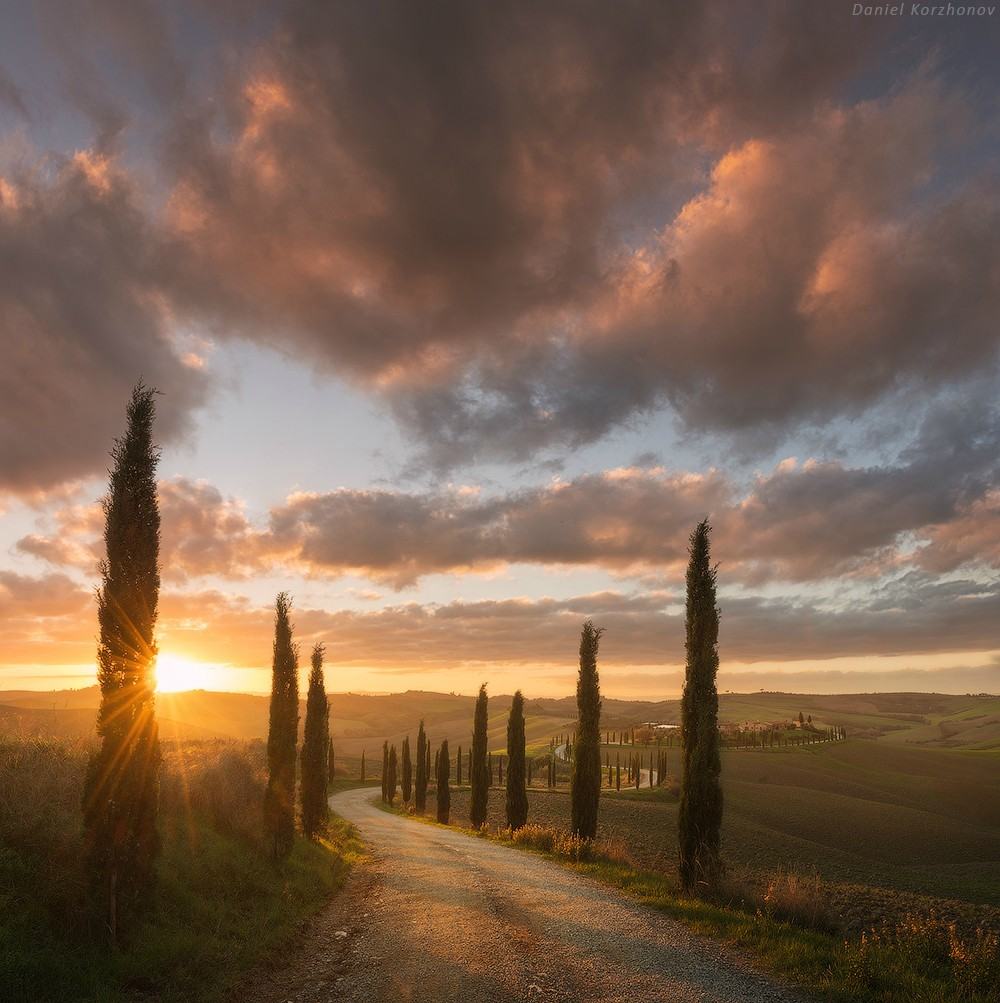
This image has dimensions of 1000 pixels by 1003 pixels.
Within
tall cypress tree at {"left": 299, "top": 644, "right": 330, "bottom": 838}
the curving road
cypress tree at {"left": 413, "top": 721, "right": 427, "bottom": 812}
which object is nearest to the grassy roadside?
the curving road

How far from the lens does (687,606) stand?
1880cm

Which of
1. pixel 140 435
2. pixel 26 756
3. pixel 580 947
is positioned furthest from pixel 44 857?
pixel 580 947

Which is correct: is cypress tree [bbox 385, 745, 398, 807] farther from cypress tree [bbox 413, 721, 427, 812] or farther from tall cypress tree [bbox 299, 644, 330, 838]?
tall cypress tree [bbox 299, 644, 330, 838]

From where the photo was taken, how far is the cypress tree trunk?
25703 millimetres

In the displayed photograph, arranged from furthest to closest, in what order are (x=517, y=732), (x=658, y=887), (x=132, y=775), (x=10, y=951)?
1. (x=517, y=732)
2. (x=658, y=887)
3. (x=132, y=775)
4. (x=10, y=951)

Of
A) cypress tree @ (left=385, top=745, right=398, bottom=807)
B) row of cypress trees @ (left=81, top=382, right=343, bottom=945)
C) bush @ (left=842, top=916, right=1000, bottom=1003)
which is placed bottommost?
cypress tree @ (left=385, top=745, right=398, bottom=807)

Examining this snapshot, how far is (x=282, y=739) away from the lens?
22.5 meters

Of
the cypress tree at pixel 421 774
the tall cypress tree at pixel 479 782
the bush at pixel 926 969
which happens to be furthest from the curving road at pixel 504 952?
the cypress tree at pixel 421 774

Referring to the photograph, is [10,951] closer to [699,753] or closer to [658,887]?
[658,887]

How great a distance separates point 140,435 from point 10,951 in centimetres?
876

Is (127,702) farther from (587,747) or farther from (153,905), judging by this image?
(587,747)

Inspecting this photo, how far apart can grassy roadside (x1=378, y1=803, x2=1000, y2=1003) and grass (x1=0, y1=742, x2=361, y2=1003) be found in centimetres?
814

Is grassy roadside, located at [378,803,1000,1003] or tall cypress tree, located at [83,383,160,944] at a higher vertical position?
tall cypress tree, located at [83,383,160,944]

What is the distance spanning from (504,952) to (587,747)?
1692 centimetres
